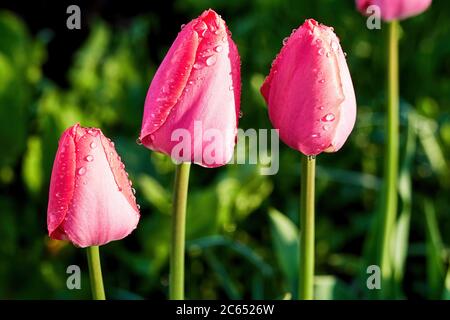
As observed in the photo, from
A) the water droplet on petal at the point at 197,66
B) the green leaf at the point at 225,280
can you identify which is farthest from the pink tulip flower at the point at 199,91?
the green leaf at the point at 225,280

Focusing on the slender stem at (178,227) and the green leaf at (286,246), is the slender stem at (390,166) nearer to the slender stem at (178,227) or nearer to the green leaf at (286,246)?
the green leaf at (286,246)

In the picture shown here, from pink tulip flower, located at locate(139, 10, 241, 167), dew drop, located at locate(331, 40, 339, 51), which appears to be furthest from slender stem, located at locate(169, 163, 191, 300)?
dew drop, located at locate(331, 40, 339, 51)

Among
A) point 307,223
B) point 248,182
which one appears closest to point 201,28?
point 307,223

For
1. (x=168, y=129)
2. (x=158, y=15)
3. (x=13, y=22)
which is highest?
(x=158, y=15)
